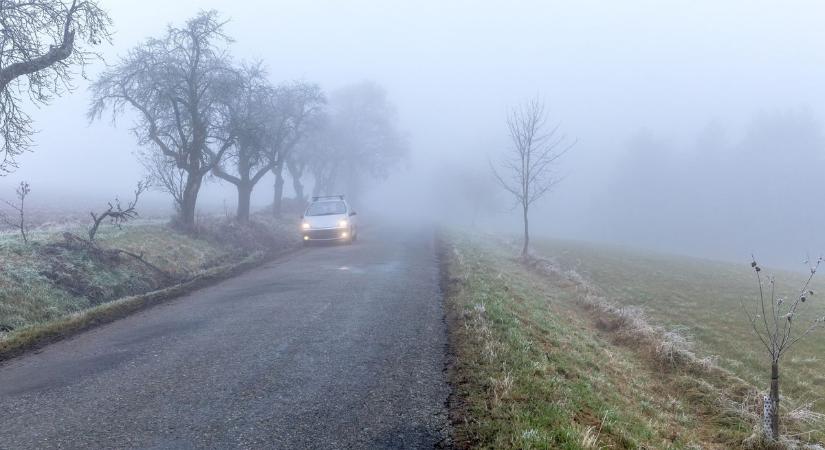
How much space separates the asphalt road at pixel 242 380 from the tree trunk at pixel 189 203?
35.1 ft

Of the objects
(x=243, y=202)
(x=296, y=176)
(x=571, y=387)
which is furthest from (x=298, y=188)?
(x=571, y=387)

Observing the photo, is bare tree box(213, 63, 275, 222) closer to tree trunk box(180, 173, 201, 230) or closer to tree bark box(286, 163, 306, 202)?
tree trunk box(180, 173, 201, 230)

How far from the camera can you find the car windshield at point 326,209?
23.2 m

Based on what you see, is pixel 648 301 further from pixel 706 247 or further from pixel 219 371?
pixel 706 247

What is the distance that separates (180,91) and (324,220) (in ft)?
26.6

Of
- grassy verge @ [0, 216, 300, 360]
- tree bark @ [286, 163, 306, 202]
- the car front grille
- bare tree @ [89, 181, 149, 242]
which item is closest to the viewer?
grassy verge @ [0, 216, 300, 360]

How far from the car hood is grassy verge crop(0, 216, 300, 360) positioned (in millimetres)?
3446

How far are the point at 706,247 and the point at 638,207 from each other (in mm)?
24305

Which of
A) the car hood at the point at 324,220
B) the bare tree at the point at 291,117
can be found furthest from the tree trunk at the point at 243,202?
the car hood at the point at 324,220

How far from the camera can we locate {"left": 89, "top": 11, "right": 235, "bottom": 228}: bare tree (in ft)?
66.7

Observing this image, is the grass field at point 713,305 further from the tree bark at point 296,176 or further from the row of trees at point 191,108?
the tree bark at point 296,176

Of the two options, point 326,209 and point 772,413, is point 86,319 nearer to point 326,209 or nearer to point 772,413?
point 772,413

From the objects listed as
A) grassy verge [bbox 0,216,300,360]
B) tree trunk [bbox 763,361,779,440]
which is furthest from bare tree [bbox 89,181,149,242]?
tree trunk [bbox 763,361,779,440]

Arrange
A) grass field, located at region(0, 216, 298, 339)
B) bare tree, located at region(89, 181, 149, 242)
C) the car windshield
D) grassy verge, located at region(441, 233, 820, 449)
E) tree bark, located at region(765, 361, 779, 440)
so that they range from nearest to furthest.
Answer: grassy verge, located at region(441, 233, 820, 449)
tree bark, located at region(765, 361, 779, 440)
grass field, located at region(0, 216, 298, 339)
bare tree, located at region(89, 181, 149, 242)
the car windshield
